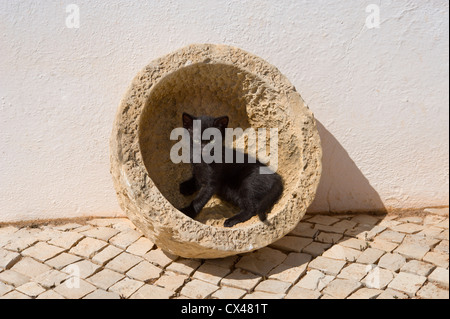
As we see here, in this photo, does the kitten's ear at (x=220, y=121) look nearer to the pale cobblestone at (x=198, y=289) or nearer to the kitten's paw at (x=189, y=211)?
the kitten's paw at (x=189, y=211)

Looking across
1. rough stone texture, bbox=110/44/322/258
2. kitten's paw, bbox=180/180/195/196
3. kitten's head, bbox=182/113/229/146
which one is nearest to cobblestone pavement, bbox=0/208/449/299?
rough stone texture, bbox=110/44/322/258

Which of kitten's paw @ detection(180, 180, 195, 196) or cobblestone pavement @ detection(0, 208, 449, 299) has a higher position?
kitten's paw @ detection(180, 180, 195, 196)

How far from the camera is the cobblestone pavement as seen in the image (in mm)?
3035

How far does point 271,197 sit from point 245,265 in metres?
0.64

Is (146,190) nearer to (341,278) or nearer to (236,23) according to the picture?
(341,278)

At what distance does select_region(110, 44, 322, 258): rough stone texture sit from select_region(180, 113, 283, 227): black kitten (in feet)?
0.46

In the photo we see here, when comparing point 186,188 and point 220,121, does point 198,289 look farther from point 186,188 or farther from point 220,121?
point 220,121

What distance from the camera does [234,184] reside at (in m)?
3.65

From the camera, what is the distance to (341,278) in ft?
10.5

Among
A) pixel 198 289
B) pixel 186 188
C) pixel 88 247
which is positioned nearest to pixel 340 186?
pixel 186 188

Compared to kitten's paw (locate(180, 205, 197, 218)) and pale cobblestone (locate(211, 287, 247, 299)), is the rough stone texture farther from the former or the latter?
pale cobblestone (locate(211, 287, 247, 299))

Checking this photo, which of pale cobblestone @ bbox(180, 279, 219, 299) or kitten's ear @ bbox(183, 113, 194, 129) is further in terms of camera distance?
kitten's ear @ bbox(183, 113, 194, 129)

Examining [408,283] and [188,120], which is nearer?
[408,283]
